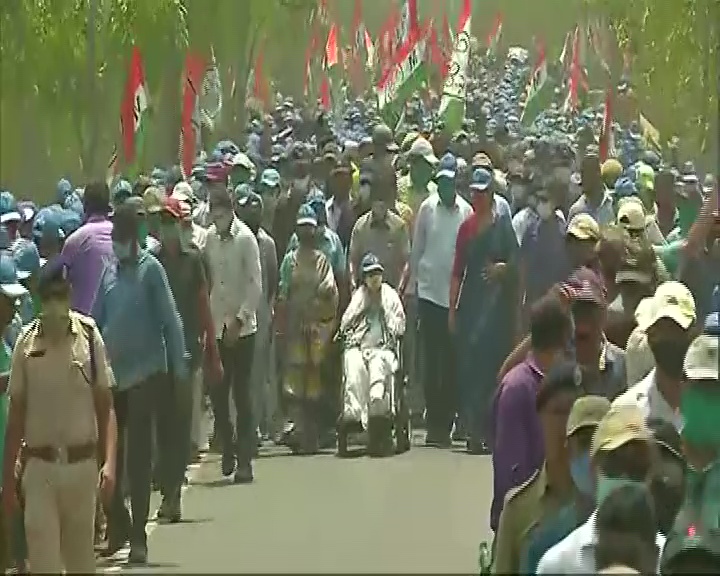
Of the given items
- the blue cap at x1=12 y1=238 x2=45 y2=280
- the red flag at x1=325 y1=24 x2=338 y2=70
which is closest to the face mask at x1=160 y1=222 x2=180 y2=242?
the blue cap at x1=12 y1=238 x2=45 y2=280

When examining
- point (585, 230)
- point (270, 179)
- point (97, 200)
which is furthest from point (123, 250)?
point (270, 179)

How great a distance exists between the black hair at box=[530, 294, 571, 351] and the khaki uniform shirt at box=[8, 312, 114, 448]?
5.88 feet

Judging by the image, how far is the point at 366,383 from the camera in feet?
47.7

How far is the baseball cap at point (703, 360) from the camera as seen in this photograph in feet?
23.0

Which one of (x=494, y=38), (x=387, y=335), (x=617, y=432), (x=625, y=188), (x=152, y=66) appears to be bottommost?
(x=617, y=432)

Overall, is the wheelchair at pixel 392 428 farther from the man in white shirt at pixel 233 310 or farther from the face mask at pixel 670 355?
the face mask at pixel 670 355

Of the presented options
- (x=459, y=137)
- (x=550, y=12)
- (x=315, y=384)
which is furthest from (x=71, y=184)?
(x=550, y=12)

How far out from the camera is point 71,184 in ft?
52.8

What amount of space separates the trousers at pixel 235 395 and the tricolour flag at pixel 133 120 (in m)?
2.92

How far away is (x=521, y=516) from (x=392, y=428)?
8.14m

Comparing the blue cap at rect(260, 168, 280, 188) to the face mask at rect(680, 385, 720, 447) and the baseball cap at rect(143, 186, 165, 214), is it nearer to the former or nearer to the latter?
the baseball cap at rect(143, 186, 165, 214)

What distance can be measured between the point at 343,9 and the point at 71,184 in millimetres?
16129

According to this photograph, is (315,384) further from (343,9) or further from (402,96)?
(343,9)

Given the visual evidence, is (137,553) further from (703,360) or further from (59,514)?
(703,360)
